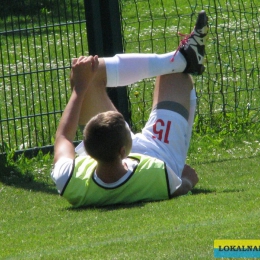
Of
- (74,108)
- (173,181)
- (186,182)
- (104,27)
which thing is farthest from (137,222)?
(104,27)

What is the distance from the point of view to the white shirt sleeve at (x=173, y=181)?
516 cm

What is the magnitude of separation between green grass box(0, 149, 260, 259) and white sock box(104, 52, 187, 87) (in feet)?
2.99

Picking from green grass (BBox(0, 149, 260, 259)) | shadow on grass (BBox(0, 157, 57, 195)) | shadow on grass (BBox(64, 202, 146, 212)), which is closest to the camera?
green grass (BBox(0, 149, 260, 259))

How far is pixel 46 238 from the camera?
4.47m

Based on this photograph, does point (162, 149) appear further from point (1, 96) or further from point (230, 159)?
point (1, 96)

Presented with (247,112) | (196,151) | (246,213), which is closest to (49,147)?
(196,151)

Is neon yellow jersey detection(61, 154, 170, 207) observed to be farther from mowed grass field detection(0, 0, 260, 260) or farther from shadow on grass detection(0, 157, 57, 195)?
shadow on grass detection(0, 157, 57, 195)

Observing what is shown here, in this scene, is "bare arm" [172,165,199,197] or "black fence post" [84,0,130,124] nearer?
"bare arm" [172,165,199,197]

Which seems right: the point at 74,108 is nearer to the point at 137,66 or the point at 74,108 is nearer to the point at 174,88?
the point at 137,66

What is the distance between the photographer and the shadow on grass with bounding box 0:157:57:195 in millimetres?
6503

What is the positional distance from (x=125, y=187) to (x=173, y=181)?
1.09 feet

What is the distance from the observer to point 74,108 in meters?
5.41

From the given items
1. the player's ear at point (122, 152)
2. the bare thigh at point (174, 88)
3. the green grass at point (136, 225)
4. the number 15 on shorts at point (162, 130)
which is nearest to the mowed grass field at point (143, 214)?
the green grass at point (136, 225)

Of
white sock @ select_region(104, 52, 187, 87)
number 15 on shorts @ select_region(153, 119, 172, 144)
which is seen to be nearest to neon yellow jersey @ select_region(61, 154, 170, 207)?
number 15 on shorts @ select_region(153, 119, 172, 144)
